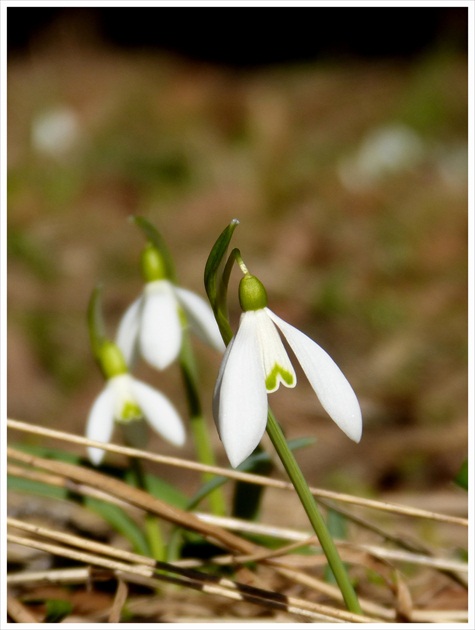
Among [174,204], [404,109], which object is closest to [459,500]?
[174,204]

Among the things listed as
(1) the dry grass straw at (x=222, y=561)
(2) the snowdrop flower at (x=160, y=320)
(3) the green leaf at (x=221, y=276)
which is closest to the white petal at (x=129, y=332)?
(2) the snowdrop flower at (x=160, y=320)

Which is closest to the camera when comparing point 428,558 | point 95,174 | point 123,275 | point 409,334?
point 428,558

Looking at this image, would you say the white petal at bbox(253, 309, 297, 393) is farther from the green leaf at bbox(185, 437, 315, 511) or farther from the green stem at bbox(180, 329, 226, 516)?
the green stem at bbox(180, 329, 226, 516)

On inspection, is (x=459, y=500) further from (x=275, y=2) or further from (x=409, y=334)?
(x=275, y=2)

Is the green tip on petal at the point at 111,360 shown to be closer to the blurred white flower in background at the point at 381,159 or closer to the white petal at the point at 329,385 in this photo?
the white petal at the point at 329,385

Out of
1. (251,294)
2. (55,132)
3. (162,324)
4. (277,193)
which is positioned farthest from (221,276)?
(55,132)

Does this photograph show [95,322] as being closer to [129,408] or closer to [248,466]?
[129,408]
